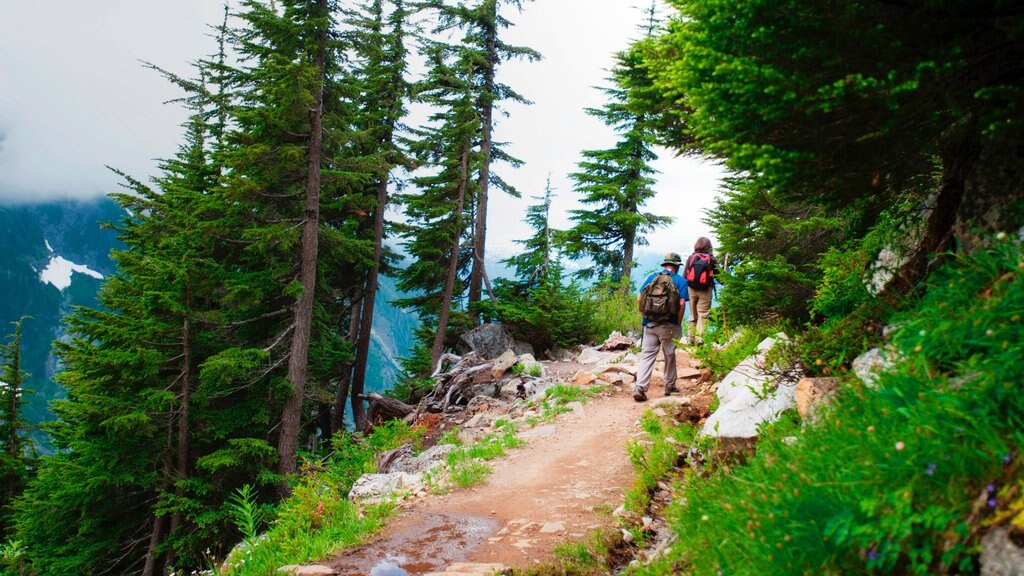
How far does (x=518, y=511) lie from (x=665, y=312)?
4718 mm

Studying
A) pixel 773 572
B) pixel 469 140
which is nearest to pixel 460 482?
pixel 773 572

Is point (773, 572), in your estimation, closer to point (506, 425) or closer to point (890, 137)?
point (890, 137)

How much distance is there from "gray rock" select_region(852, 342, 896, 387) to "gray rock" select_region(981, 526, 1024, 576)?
1.17 meters

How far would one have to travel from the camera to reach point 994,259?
9.41 ft

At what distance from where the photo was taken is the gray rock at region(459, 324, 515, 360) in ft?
59.8

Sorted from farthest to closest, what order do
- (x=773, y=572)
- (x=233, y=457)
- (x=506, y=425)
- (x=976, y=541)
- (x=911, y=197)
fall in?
(x=233, y=457) → (x=506, y=425) → (x=911, y=197) → (x=773, y=572) → (x=976, y=541)

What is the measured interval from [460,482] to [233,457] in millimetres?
10117

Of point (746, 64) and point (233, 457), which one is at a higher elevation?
point (746, 64)

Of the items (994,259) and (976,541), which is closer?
(976,541)

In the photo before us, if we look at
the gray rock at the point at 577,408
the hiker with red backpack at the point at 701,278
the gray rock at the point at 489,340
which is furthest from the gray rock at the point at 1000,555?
the gray rock at the point at 489,340

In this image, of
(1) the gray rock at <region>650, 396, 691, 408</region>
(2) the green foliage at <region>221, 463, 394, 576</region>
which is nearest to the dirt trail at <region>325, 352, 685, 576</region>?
(2) the green foliage at <region>221, 463, 394, 576</region>

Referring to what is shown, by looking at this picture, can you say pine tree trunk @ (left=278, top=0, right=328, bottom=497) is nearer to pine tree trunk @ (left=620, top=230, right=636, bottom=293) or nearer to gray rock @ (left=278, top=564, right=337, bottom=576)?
gray rock @ (left=278, top=564, right=337, bottom=576)

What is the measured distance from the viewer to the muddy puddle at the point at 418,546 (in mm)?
4660

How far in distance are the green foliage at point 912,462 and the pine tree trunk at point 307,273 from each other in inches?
547
